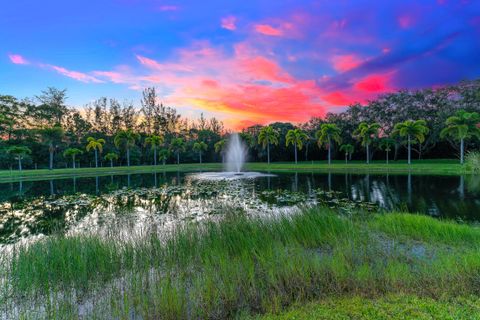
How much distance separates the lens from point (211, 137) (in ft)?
234

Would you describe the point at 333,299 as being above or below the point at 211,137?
below

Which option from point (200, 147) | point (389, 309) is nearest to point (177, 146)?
point (200, 147)

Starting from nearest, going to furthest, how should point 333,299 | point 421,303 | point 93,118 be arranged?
point 421,303 → point 333,299 → point 93,118

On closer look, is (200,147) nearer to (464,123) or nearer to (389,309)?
(464,123)

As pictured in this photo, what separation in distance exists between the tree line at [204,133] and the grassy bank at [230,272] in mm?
42351

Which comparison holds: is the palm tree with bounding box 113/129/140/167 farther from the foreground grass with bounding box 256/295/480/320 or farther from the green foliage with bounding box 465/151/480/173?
the foreground grass with bounding box 256/295/480/320

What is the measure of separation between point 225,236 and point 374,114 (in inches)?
2397

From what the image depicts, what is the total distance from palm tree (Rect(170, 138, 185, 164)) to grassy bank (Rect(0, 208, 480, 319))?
2169 inches

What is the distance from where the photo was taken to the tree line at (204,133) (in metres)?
48.9

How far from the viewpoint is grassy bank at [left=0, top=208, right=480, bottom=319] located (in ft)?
13.4

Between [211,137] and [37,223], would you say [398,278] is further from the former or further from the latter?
[211,137]

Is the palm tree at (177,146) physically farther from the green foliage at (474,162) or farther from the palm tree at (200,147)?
the green foliage at (474,162)

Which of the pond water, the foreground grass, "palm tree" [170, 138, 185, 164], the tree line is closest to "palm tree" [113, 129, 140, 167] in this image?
the tree line

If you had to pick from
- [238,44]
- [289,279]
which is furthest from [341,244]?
[238,44]
